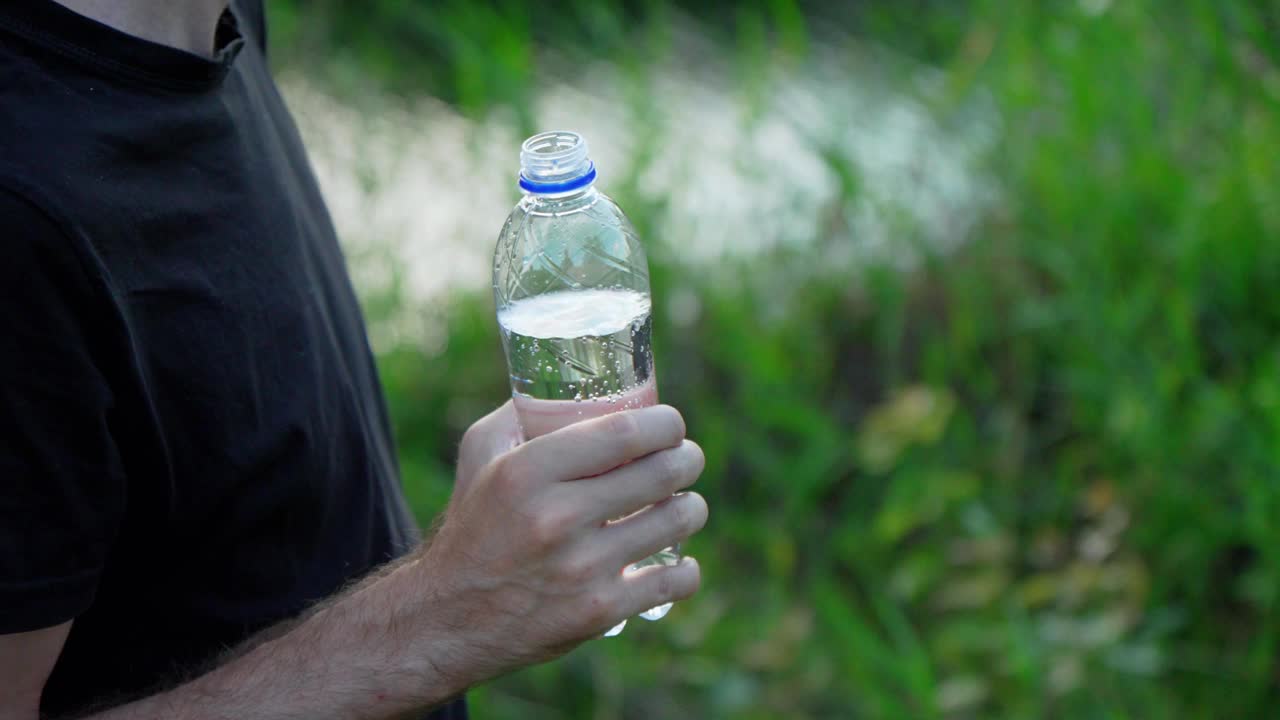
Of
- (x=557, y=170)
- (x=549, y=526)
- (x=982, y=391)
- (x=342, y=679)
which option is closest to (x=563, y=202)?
(x=557, y=170)

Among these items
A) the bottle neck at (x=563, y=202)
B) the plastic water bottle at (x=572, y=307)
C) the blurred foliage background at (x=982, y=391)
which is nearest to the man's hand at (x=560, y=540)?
the plastic water bottle at (x=572, y=307)

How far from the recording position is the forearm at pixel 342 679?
122 centimetres

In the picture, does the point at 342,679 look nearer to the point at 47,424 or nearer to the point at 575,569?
the point at 575,569

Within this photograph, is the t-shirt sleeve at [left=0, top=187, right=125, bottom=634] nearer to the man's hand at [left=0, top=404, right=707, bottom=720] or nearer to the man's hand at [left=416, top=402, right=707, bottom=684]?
the man's hand at [left=0, top=404, right=707, bottom=720]

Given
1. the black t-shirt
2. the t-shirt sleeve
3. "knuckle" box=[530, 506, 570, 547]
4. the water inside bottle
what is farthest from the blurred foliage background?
the t-shirt sleeve

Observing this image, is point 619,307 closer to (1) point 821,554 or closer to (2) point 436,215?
(1) point 821,554

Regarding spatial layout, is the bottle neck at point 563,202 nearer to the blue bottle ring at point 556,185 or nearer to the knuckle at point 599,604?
the blue bottle ring at point 556,185

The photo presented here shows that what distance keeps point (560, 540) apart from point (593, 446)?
88mm

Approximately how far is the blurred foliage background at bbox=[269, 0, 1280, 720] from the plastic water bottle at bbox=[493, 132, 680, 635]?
1.39m

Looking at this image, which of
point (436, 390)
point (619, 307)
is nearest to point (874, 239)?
point (436, 390)

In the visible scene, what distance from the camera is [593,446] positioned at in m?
1.14

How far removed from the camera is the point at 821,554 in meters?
3.17

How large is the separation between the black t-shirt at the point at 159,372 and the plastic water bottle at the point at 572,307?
0.20 metres

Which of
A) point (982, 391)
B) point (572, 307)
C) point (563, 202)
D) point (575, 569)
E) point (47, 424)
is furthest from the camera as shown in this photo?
point (982, 391)
